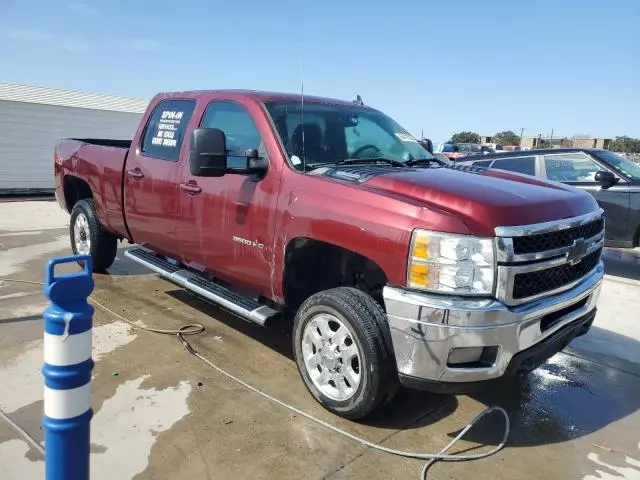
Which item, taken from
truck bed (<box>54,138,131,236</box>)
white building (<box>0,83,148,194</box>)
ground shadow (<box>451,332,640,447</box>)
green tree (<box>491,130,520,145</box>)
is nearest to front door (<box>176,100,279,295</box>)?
truck bed (<box>54,138,131,236</box>)

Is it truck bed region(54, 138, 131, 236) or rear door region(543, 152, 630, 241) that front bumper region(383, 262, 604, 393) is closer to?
truck bed region(54, 138, 131, 236)

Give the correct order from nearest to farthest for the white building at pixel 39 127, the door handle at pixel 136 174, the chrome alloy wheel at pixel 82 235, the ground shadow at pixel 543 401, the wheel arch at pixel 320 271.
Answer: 1. the ground shadow at pixel 543 401
2. the wheel arch at pixel 320 271
3. the door handle at pixel 136 174
4. the chrome alloy wheel at pixel 82 235
5. the white building at pixel 39 127

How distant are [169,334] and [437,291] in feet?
8.67

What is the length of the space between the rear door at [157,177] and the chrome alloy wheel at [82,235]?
3.95 feet

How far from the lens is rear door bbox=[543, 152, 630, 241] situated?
7859 mm

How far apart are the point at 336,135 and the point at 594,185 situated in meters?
5.62

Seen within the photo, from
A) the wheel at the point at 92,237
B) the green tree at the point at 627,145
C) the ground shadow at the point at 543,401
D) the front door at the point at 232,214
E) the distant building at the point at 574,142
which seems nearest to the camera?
the ground shadow at the point at 543,401

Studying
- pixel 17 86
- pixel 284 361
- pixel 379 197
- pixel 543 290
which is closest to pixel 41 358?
pixel 284 361

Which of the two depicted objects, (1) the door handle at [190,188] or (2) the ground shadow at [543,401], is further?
(1) the door handle at [190,188]

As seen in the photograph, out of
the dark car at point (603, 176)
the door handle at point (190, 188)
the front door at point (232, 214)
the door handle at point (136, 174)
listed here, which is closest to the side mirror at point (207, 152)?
the front door at point (232, 214)

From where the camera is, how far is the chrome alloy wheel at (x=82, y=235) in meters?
6.30

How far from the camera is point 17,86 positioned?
1814cm

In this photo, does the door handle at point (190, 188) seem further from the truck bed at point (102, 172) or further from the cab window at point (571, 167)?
the cab window at point (571, 167)

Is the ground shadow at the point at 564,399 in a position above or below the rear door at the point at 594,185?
below
